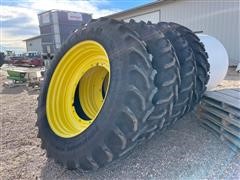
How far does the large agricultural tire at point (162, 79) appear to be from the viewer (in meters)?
2.10

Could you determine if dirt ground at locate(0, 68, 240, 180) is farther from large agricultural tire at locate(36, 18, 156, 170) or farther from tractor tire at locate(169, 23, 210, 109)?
tractor tire at locate(169, 23, 210, 109)

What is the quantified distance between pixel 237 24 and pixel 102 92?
8.40 meters

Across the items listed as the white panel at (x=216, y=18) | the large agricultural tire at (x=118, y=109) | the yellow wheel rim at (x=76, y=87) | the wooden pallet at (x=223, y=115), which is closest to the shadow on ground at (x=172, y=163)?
the wooden pallet at (x=223, y=115)

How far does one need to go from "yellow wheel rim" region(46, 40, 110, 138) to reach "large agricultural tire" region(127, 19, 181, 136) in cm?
76

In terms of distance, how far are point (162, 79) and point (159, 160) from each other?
943 mm

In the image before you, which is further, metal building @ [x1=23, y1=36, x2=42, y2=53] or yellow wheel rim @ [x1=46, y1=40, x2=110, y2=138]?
metal building @ [x1=23, y1=36, x2=42, y2=53]

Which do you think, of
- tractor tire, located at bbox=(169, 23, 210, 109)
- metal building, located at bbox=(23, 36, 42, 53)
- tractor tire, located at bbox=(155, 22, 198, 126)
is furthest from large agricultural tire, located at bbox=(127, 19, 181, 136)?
metal building, located at bbox=(23, 36, 42, 53)

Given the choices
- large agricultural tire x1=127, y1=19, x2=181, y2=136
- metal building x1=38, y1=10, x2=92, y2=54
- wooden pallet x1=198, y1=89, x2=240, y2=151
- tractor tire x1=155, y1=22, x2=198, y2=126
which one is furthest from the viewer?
metal building x1=38, y1=10, x2=92, y2=54

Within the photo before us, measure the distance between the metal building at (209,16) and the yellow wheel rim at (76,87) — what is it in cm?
838

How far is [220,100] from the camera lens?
2914 millimetres

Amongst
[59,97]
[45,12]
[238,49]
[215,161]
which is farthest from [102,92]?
[45,12]

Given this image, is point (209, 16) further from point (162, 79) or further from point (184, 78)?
point (162, 79)

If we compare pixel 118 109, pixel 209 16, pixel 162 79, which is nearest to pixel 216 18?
pixel 209 16

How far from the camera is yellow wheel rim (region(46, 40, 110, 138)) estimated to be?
2.87 m
